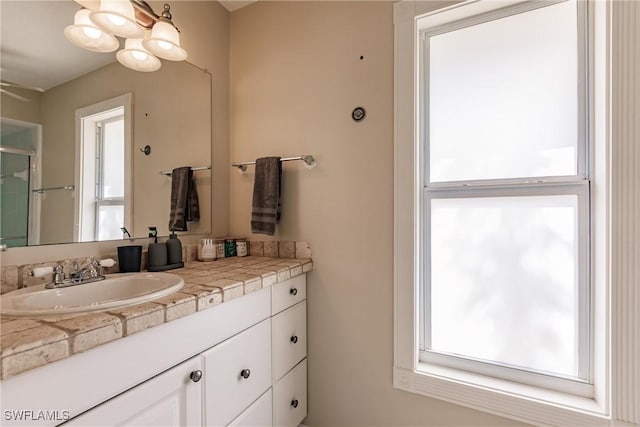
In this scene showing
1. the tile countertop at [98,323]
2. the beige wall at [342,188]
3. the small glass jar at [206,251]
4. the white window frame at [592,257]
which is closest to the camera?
the tile countertop at [98,323]

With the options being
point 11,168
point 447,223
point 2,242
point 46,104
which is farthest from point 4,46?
point 447,223

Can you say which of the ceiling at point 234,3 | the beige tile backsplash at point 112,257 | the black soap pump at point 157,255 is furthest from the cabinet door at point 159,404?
the ceiling at point 234,3

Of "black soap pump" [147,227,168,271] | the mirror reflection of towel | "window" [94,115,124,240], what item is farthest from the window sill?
"window" [94,115,124,240]

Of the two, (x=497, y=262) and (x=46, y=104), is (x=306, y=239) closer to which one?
(x=497, y=262)

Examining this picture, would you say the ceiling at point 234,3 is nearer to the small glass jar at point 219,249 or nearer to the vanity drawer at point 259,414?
the small glass jar at point 219,249

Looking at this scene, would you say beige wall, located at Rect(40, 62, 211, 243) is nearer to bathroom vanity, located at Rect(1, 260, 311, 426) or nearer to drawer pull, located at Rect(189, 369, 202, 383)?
bathroom vanity, located at Rect(1, 260, 311, 426)

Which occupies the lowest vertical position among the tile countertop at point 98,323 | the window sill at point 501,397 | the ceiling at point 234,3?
the window sill at point 501,397

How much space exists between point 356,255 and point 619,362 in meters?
→ 1.04

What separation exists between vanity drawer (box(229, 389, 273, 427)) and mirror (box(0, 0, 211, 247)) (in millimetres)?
909

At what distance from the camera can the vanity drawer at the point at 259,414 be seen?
1097 mm

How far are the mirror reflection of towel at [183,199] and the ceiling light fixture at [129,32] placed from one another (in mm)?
523

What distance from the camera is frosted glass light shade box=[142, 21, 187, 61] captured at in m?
1.25

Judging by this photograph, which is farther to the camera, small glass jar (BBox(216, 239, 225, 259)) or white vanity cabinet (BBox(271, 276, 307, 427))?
small glass jar (BBox(216, 239, 225, 259))

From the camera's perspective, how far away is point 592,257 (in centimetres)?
114
